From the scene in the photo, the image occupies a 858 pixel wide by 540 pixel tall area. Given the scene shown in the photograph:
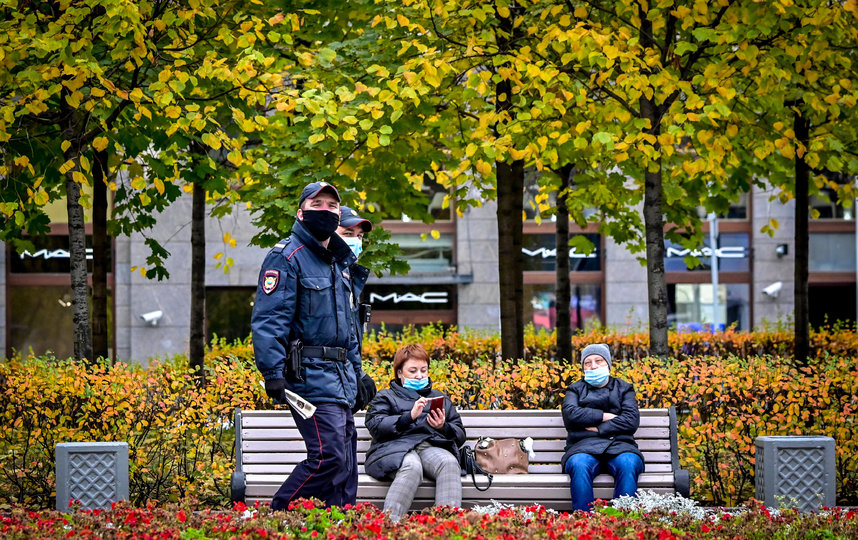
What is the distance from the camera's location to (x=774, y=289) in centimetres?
2341

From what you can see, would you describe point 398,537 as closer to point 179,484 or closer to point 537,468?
point 537,468

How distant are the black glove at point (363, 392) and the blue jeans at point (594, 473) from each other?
5.46 feet

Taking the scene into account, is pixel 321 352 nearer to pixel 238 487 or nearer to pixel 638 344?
pixel 238 487

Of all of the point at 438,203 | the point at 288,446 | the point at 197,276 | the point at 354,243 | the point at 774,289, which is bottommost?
the point at 288,446

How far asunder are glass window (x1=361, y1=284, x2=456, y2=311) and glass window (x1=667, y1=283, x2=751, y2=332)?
5.31 metres

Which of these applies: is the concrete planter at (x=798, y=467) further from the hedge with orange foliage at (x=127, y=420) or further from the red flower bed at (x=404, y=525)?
the hedge with orange foliage at (x=127, y=420)

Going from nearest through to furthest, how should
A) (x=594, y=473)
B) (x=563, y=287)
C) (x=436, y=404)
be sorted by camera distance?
(x=436, y=404)
(x=594, y=473)
(x=563, y=287)

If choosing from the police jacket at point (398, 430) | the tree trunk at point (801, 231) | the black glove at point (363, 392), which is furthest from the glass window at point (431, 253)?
the black glove at point (363, 392)

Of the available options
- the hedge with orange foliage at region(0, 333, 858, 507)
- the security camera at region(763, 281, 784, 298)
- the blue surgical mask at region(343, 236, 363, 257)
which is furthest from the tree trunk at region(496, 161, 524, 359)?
the security camera at region(763, 281, 784, 298)

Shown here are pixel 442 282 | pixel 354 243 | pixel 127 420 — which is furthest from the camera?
pixel 442 282

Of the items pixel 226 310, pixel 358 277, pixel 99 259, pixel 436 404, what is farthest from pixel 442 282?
pixel 358 277

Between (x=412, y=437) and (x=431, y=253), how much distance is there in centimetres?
1517

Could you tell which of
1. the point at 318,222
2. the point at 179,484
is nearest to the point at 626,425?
the point at 318,222

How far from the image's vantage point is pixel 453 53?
404 inches
